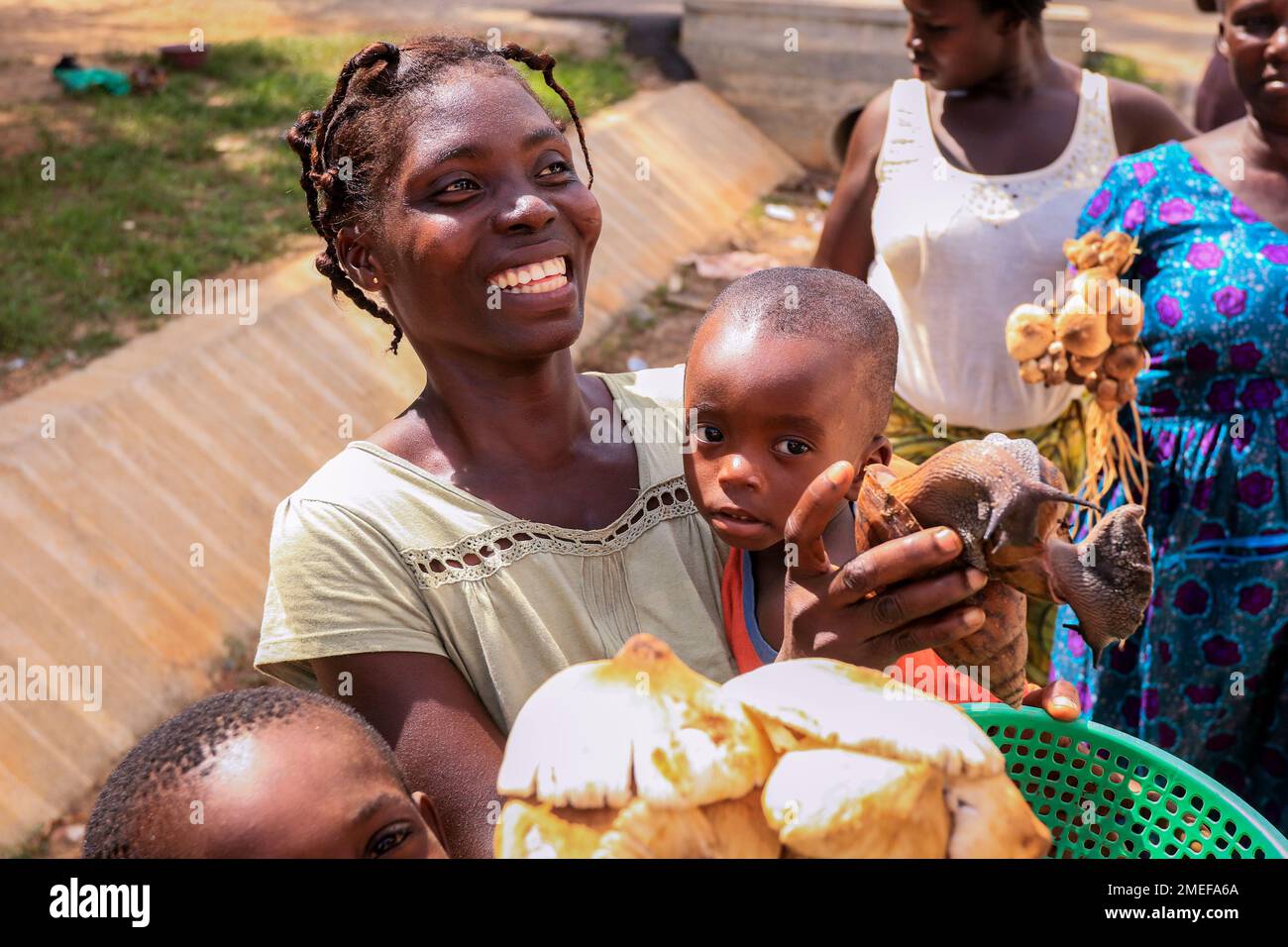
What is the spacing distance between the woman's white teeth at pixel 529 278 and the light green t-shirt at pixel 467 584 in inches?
11.7

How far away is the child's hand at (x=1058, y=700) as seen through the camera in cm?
165

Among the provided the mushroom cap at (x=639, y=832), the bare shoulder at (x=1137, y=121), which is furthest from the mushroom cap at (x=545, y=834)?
the bare shoulder at (x=1137, y=121)

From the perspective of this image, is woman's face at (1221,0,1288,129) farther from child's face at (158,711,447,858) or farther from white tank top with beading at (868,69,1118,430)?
child's face at (158,711,447,858)

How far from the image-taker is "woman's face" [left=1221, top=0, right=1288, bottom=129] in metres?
2.67

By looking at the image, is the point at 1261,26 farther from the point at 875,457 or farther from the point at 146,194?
the point at 146,194

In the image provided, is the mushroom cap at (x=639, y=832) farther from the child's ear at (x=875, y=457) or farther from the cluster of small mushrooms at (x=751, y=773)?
the child's ear at (x=875, y=457)

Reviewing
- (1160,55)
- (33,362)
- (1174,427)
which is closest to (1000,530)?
(1174,427)

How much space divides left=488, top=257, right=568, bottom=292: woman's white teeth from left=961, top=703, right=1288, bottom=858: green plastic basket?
82cm

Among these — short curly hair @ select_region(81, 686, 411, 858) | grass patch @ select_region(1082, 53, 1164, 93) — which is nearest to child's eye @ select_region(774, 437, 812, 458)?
short curly hair @ select_region(81, 686, 411, 858)

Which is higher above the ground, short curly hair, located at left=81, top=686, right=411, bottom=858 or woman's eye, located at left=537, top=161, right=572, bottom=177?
woman's eye, located at left=537, top=161, right=572, bottom=177

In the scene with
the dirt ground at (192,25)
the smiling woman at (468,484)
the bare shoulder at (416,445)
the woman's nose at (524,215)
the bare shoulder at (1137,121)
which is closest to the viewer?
the smiling woman at (468,484)

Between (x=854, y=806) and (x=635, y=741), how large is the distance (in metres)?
Result: 0.22

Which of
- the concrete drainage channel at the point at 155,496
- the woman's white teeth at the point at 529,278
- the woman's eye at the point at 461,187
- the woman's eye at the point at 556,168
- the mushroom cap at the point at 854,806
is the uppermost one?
the woman's eye at the point at 556,168
